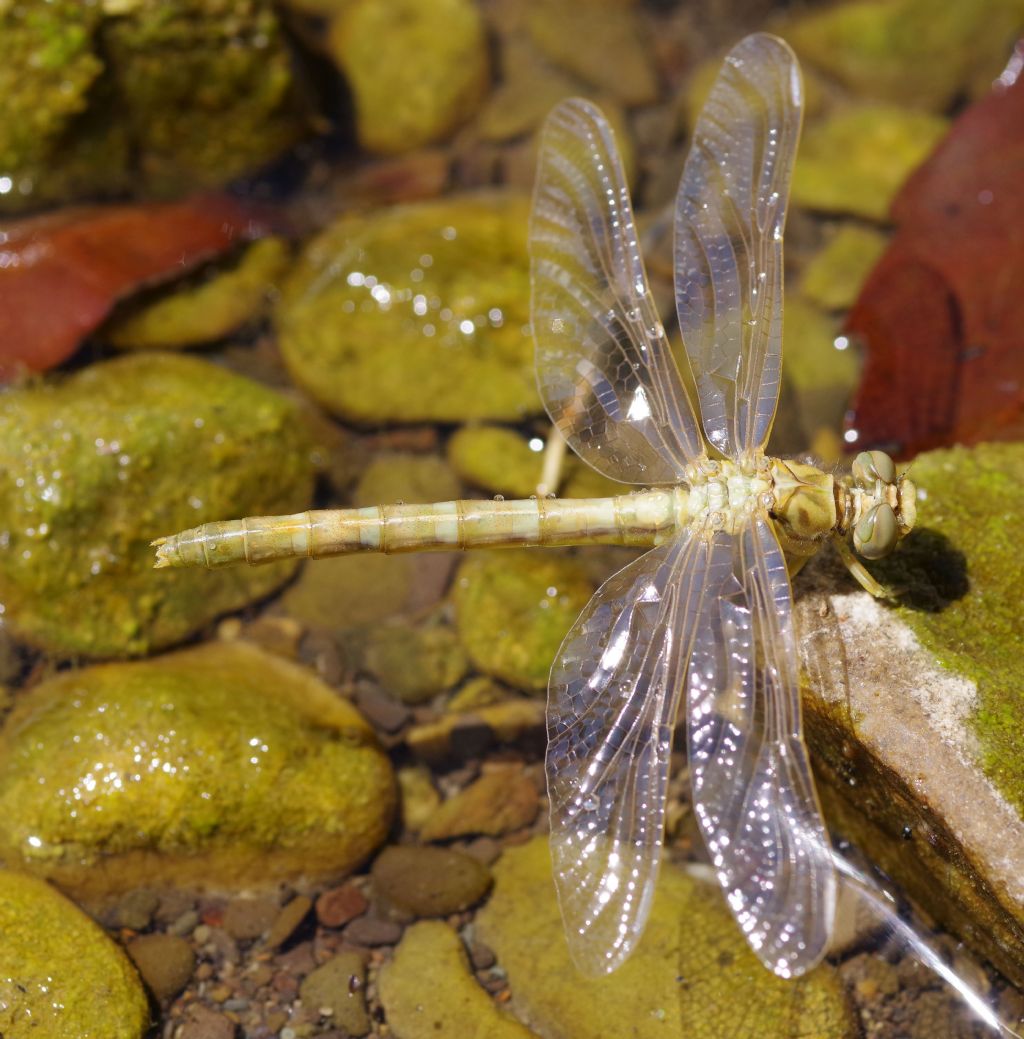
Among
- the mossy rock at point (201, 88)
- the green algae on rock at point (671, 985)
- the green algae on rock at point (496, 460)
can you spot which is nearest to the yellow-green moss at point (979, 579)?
the green algae on rock at point (671, 985)

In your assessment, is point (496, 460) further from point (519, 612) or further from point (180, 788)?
point (180, 788)

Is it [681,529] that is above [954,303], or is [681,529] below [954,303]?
below

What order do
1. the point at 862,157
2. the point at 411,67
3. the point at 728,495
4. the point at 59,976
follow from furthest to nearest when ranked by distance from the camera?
1. the point at 411,67
2. the point at 862,157
3. the point at 728,495
4. the point at 59,976

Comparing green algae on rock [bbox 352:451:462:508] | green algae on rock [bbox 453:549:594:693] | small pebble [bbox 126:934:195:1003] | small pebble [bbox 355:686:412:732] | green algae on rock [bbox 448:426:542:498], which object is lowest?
small pebble [bbox 126:934:195:1003]

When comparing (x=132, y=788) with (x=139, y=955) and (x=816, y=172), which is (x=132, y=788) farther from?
(x=816, y=172)

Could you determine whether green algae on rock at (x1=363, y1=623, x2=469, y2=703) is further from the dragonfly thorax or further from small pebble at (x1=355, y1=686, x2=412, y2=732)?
the dragonfly thorax

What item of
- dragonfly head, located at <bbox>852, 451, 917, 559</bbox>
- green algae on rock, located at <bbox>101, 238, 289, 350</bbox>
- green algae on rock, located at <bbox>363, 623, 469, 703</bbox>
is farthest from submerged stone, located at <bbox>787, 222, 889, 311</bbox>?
green algae on rock, located at <bbox>101, 238, 289, 350</bbox>

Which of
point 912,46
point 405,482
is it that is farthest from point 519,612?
point 912,46
